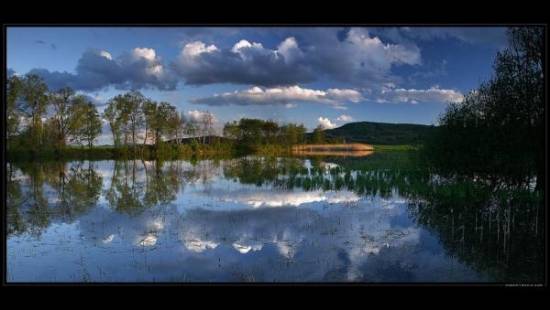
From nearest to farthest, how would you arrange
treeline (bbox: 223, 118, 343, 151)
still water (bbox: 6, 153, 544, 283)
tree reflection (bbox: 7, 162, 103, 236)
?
still water (bbox: 6, 153, 544, 283) < tree reflection (bbox: 7, 162, 103, 236) < treeline (bbox: 223, 118, 343, 151)

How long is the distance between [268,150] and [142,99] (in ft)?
108

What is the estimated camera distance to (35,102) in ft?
196

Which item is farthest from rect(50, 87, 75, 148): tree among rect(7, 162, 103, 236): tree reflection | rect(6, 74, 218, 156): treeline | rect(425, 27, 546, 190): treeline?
rect(425, 27, 546, 190): treeline

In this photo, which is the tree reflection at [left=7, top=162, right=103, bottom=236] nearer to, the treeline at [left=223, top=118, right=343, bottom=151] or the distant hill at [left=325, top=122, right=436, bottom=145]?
the treeline at [left=223, top=118, right=343, bottom=151]

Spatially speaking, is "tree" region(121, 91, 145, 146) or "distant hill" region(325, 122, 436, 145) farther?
"distant hill" region(325, 122, 436, 145)

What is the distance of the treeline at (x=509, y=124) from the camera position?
21.9 m

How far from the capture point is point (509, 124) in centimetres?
2272

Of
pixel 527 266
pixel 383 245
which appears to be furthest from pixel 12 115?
pixel 527 266

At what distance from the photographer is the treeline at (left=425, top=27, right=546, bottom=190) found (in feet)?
71.7

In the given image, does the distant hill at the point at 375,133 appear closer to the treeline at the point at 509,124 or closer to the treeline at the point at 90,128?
the treeline at the point at 90,128

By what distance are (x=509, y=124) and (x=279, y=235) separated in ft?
51.0

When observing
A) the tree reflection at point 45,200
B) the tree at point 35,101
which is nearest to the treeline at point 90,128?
the tree at point 35,101

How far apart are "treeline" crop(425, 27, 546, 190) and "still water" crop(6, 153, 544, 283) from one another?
1.48 metres
